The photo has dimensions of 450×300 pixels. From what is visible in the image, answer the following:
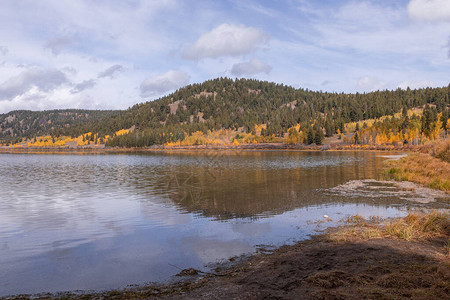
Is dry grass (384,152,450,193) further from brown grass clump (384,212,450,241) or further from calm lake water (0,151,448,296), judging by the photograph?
brown grass clump (384,212,450,241)

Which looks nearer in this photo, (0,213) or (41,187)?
(0,213)

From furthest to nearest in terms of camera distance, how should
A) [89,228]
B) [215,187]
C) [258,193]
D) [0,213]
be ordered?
[215,187], [258,193], [0,213], [89,228]

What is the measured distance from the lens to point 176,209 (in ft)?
79.8

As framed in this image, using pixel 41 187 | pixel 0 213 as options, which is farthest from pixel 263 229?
pixel 41 187

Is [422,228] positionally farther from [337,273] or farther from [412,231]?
[337,273]

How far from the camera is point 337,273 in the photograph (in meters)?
9.84

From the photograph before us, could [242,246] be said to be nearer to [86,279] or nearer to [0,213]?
[86,279]

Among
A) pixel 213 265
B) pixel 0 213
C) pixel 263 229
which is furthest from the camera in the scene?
pixel 0 213

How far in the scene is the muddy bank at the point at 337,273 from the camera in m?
8.52

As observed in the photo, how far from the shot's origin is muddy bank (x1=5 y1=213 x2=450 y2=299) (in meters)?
8.52

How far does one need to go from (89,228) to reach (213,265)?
10484 millimetres

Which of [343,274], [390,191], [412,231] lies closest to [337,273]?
[343,274]

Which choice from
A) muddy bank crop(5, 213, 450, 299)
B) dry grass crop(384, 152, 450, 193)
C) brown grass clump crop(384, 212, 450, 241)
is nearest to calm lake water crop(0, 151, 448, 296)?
muddy bank crop(5, 213, 450, 299)

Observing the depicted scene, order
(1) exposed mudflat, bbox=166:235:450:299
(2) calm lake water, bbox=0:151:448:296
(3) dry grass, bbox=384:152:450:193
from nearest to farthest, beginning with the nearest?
1. (1) exposed mudflat, bbox=166:235:450:299
2. (2) calm lake water, bbox=0:151:448:296
3. (3) dry grass, bbox=384:152:450:193
